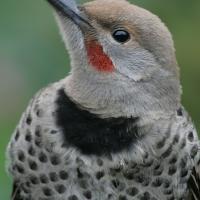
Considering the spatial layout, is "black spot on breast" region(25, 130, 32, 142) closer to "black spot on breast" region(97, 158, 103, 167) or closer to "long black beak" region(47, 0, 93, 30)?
"black spot on breast" region(97, 158, 103, 167)

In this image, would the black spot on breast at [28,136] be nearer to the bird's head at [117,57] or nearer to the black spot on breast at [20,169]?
the black spot on breast at [20,169]

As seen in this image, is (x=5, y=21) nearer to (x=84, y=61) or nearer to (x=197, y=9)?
(x=84, y=61)

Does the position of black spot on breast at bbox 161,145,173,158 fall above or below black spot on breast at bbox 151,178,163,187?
above

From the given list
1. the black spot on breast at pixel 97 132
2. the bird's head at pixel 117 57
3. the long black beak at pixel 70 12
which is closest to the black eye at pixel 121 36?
the bird's head at pixel 117 57

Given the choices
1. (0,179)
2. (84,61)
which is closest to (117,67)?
(84,61)

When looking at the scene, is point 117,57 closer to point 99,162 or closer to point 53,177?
point 99,162

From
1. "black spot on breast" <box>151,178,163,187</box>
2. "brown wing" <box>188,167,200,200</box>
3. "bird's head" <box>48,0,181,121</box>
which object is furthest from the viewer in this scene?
"brown wing" <box>188,167,200,200</box>

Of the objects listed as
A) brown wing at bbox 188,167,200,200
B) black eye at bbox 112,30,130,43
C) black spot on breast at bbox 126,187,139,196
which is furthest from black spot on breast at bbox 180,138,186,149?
black eye at bbox 112,30,130,43
